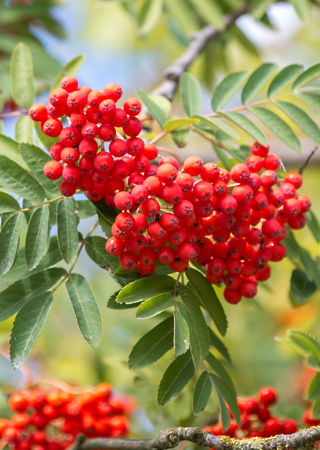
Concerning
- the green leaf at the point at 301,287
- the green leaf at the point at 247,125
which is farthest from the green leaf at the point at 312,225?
the green leaf at the point at 247,125

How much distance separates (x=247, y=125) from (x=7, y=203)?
93cm

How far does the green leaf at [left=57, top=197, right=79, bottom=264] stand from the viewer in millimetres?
1729

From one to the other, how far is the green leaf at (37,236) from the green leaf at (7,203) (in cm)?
7

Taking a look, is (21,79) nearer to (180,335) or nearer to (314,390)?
(180,335)

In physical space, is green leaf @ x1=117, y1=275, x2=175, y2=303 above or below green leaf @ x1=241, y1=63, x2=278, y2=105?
below

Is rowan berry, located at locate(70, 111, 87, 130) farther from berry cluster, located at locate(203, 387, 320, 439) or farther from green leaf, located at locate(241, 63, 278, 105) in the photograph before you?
berry cluster, located at locate(203, 387, 320, 439)

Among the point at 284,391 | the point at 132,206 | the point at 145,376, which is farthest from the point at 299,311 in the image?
the point at 132,206

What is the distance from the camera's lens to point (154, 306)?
166 centimetres

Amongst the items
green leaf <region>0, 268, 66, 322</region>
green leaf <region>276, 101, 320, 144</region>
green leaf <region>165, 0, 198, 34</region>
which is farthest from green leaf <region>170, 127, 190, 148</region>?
green leaf <region>165, 0, 198, 34</region>

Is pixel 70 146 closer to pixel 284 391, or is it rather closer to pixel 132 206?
pixel 132 206

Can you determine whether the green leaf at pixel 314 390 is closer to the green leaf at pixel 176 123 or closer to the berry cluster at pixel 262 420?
the berry cluster at pixel 262 420

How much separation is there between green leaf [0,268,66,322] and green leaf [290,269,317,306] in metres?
0.96

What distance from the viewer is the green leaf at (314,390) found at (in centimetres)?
197

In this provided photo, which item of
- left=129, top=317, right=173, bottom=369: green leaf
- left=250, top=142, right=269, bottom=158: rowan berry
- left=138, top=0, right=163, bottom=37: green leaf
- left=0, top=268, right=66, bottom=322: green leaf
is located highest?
left=138, top=0, right=163, bottom=37: green leaf
